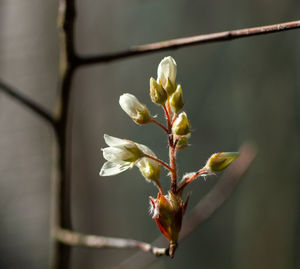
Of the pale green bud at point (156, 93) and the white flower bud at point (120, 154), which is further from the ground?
the pale green bud at point (156, 93)

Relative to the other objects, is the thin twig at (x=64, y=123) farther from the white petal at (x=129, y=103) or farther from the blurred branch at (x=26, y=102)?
the white petal at (x=129, y=103)

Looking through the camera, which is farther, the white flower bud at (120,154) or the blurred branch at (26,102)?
the blurred branch at (26,102)

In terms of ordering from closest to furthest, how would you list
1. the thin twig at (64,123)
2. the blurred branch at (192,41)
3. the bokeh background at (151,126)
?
Answer: the blurred branch at (192,41)
the thin twig at (64,123)
the bokeh background at (151,126)

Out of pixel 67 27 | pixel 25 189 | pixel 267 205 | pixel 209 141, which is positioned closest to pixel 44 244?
pixel 25 189

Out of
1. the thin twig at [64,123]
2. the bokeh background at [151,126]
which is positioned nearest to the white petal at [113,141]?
the thin twig at [64,123]

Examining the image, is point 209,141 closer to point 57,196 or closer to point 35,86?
point 35,86

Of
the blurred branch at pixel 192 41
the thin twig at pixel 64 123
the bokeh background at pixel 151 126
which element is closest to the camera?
the blurred branch at pixel 192 41

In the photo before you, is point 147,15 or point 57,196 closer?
point 57,196
